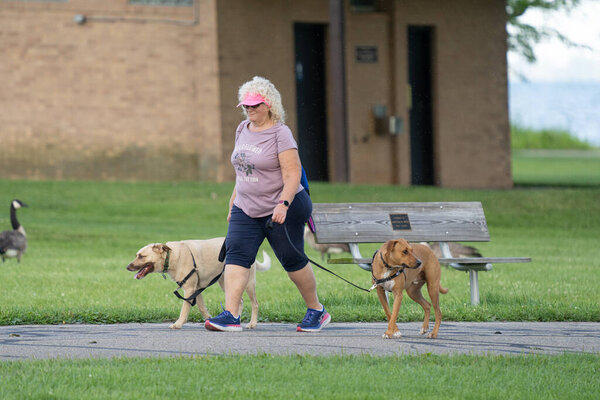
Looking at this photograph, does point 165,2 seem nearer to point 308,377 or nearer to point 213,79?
point 213,79

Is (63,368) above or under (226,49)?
under

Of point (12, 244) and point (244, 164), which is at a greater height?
point (244, 164)

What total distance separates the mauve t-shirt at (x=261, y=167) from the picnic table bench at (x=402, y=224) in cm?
203

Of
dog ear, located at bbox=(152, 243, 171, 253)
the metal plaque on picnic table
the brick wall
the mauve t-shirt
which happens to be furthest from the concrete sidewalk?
the brick wall

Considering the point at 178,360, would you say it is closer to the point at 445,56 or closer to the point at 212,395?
the point at 212,395

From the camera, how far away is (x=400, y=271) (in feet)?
25.8

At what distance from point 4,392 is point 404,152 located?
85.5 feet

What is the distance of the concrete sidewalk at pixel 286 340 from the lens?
7.42 metres

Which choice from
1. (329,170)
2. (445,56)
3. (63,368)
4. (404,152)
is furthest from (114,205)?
(63,368)

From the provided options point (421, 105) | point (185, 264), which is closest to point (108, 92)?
point (421, 105)

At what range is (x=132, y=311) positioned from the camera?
9.61 meters

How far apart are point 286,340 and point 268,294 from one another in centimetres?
361

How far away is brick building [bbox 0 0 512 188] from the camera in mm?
26891

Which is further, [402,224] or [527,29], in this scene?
[527,29]
